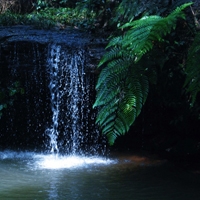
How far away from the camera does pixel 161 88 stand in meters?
6.08

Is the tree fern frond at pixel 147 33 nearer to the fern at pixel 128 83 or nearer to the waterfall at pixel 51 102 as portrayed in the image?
the fern at pixel 128 83

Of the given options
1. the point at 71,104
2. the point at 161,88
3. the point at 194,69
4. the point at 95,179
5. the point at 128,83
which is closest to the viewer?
the point at 194,69

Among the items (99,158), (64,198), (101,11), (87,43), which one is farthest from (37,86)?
(64,198)

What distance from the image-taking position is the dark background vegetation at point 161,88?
5324 millimetres

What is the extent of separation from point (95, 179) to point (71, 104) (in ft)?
6.96

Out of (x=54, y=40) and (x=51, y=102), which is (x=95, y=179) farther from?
(x=54, y=40)

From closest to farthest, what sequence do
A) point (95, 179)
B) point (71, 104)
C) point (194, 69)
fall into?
point (194, 69) → point (95, 179) → point (71, 104)

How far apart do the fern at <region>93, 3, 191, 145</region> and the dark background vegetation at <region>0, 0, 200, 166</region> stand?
17.1 inches

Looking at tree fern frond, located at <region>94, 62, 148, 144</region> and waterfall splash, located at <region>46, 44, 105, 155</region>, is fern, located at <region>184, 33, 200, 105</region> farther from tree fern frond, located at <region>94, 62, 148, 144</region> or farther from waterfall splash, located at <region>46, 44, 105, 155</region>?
waterfall splash, located at <region>46, 44, 105, 155</region>

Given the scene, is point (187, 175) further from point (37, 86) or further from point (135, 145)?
point (37, 86)

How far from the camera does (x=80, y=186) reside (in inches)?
202

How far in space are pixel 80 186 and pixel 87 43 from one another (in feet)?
9.74

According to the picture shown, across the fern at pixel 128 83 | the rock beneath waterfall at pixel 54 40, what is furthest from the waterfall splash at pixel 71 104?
the fern at pixel 128 83

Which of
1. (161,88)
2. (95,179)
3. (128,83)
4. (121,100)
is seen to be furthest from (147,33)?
(161,88)
